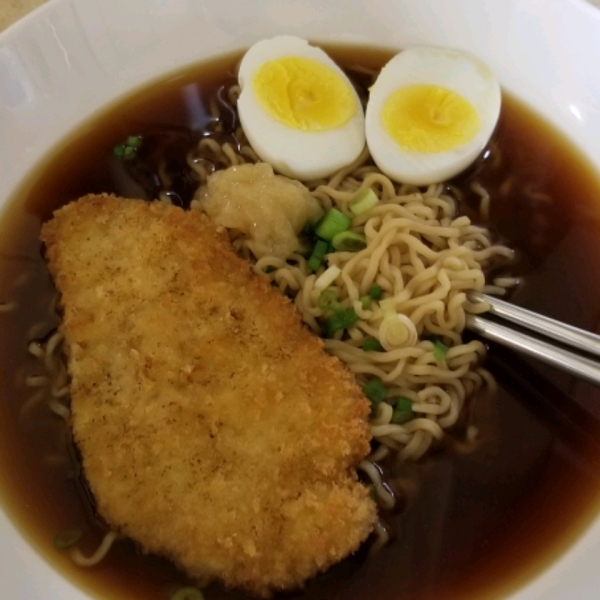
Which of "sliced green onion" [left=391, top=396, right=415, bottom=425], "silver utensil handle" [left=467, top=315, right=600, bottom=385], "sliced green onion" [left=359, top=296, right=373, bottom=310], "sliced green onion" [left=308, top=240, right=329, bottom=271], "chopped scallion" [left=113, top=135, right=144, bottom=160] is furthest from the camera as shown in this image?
"chopped scallion" [left=113, top=135, right=144, bottom=160]

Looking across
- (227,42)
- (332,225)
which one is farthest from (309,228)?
(227,42)

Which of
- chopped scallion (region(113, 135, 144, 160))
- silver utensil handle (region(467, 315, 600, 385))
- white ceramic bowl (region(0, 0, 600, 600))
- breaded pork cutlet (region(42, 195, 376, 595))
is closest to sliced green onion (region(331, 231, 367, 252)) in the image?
breaded pork cutlet (region(42, 195, 376, 595))

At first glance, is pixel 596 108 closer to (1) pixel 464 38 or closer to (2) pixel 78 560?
(1) pixel 464 38

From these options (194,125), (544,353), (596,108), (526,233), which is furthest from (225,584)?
(596,108)

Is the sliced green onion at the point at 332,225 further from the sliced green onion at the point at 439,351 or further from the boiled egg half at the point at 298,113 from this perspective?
the sliced green onion at the point at 439,351

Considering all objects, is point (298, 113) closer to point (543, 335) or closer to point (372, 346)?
point (372, 346)

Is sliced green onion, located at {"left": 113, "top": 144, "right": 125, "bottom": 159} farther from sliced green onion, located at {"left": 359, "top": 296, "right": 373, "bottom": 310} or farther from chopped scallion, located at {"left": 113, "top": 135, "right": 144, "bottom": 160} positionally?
sliced green onion, located at {"left": 359, "top": 296, "right": 373, "bottom": 310}
